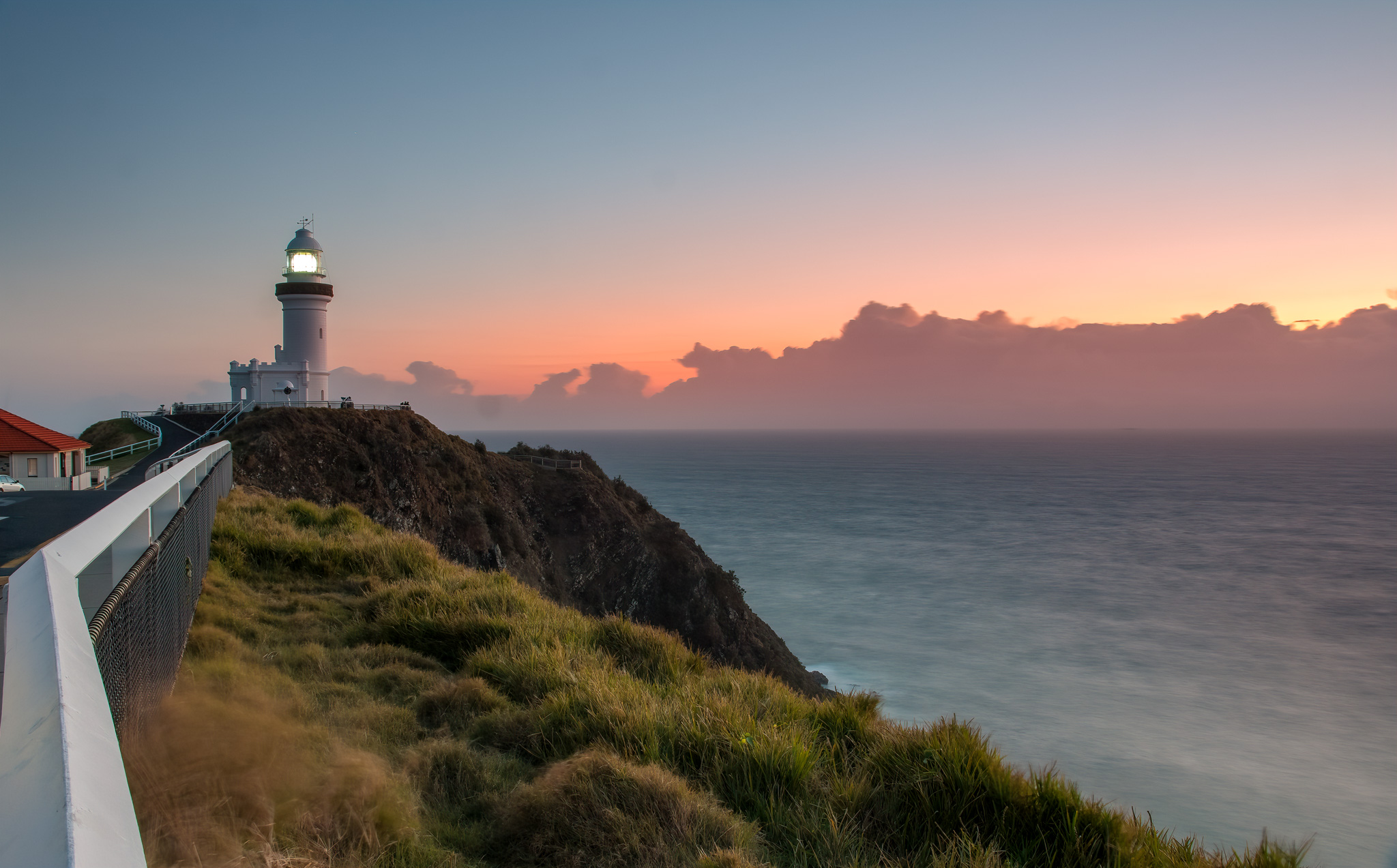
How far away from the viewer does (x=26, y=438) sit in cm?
2005

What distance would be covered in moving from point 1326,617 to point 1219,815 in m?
39.3

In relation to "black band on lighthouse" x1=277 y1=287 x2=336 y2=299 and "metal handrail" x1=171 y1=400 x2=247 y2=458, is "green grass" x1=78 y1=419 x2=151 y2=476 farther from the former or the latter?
"black band on lighthouse" x1=277 y1=287 x2=336 y2=299

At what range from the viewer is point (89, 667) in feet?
5.74

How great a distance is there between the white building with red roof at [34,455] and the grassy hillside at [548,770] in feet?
57.3

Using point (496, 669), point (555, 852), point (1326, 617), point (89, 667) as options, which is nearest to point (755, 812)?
point (555, 852)

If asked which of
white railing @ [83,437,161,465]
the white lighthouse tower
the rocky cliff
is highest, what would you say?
the white lighthouse tower

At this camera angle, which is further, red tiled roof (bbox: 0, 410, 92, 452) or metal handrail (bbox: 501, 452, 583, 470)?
metal handrail (bbox: 501, 452, 583, 470)

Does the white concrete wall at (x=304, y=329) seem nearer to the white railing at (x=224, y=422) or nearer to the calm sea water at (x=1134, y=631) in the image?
the white railing at (x=224, y=422)

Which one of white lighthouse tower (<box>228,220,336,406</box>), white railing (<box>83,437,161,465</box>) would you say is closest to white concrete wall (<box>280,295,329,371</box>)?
white lighthouse tower (<box>228,220,336,406</box>)

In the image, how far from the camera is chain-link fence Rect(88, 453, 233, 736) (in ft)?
9.02

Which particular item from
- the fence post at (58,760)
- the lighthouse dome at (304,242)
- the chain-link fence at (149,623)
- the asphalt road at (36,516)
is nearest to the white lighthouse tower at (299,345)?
the lighthouse dome at (304,242)

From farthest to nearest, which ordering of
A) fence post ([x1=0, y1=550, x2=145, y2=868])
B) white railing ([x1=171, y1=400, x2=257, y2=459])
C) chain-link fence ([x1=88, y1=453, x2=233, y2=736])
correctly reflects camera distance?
1. white railing ([x1=171, y1=400, x2=257, y2=459])
2. chain-link fence ([x1=88, y1=453, x2=233, y2=736])
3. fence post ([x1=0, y1=550, x2=145, y2=868])

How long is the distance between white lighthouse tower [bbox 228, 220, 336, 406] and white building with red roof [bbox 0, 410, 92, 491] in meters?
18.2

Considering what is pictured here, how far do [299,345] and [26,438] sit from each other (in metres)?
22.8
